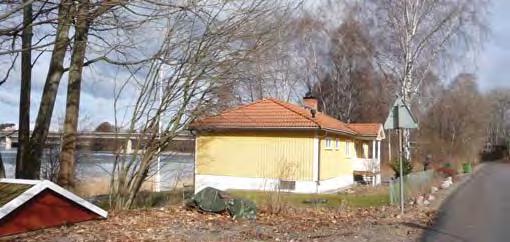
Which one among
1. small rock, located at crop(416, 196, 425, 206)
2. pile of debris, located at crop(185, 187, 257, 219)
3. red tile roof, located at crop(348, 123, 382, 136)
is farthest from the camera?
red tile roof, located at crop(348, 123, 382, 136)

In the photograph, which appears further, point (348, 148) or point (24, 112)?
point (348, 148)

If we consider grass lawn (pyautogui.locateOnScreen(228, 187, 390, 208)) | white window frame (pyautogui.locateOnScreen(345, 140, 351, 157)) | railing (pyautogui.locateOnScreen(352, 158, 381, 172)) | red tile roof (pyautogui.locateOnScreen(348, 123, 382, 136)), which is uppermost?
red tile roof (pyautogui.locateOnScreen(348, 123, 382, 136))

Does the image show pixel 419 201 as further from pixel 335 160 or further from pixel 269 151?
pixel 335 160

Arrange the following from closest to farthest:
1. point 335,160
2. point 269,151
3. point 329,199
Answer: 1. point 329,199
2. point 269,151
3. point 335,160

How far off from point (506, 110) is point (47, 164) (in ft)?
313

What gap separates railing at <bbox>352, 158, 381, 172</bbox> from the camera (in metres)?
34.3

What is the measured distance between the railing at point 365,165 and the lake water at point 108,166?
15.1 metres

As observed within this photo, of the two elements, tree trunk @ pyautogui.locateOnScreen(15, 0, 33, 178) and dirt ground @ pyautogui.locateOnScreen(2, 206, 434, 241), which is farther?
tree trunk @ pyautogui.locateOnScreen(15, 0, 33, 178)

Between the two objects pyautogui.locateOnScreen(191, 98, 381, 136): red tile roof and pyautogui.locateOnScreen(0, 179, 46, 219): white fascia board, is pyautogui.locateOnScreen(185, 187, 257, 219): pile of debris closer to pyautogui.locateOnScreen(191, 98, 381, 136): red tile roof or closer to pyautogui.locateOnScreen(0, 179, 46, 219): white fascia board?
pyautogui.locateOnScreen(0, 179, 46, 219): white fascia board

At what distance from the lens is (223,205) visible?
12930mm

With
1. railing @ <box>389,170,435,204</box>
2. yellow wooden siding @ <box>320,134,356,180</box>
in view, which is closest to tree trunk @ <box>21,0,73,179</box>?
railing @ <box>389,170,435,204</box>

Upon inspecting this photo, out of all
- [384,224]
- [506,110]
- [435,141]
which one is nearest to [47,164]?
[384,224]

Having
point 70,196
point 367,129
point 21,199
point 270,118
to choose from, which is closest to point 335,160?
point 270,118

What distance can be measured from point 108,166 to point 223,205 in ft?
18.1
